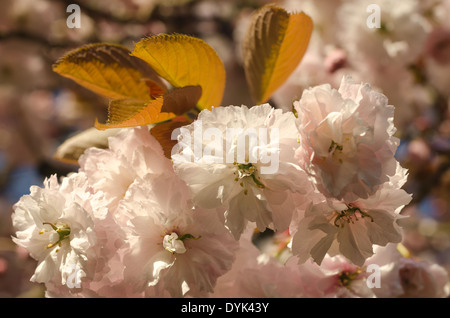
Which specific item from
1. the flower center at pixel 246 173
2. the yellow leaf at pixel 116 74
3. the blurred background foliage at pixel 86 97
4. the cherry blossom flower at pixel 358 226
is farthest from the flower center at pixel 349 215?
the blurred background foliage at pixel 86 97

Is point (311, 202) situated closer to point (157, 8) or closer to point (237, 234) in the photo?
point (237, 234)

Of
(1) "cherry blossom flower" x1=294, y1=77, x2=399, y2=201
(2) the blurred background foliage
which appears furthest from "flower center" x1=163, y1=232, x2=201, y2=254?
(2) the blurred background foliage

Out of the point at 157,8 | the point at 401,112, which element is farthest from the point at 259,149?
the point at 157,8

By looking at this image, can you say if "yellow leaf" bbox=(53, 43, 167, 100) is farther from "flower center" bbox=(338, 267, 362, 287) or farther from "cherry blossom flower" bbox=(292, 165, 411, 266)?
"flower center" bbox=(338, 267, 362, 287)

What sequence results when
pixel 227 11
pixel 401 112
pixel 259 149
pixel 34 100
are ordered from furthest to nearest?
pixel 34 100, pixel 227 11, pixel 401 112, pixel 259 149

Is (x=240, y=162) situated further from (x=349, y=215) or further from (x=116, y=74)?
(x=116, y=74)

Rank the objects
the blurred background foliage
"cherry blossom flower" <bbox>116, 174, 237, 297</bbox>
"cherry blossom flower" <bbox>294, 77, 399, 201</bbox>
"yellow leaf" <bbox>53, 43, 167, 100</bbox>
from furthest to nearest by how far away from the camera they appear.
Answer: the blurred background foliage → "yellow leaf" <bbox>53, 43, 167, 100</bbox> → "cherry blossom flower" <bbox>116, 174, 237, 297</bbox> → "cherry blossom flower" <bbox>294, 77, 399, 201</bbox>

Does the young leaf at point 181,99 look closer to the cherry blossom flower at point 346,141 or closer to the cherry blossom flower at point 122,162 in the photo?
the cherry blossom flower at point 122,162
